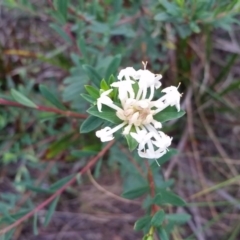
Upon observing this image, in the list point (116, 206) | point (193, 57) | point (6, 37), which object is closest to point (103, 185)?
point (116, 206)

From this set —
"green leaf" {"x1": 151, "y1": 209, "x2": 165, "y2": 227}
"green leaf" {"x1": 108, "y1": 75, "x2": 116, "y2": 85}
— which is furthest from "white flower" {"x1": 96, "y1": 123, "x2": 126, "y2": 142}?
"green leaf" {"x1": 151, "y1": 209, "x2": 165, "y2": 227}

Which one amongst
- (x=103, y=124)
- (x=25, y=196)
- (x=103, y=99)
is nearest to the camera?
(x=103, y=99)

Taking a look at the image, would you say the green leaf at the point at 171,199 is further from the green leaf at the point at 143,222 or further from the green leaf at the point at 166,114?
the green leaf at the point at 166,114

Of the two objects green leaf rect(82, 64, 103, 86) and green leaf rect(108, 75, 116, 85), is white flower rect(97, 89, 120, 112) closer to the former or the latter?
green leaf rect(108, 75, 116, 85)

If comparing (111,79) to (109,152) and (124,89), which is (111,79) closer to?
(124,89)

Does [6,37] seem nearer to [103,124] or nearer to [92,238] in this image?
[92,238]

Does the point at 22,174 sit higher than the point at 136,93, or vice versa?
the point at 136,93

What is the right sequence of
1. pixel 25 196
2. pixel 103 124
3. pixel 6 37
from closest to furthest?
pixel 103 124, pixel 25 196, pixel 6 37
